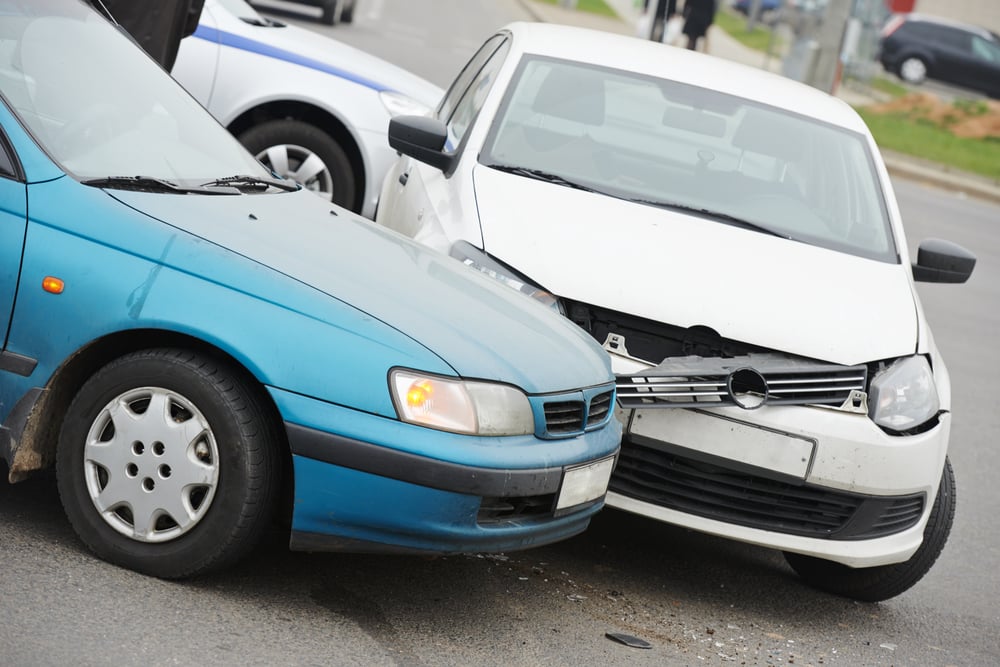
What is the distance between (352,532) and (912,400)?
2.07 meters

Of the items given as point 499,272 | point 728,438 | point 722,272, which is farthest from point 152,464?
point 722,272

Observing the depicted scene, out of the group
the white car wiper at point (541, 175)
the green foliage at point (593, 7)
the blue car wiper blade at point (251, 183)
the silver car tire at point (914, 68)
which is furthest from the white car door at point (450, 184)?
the silver car tire at point (914, 68)

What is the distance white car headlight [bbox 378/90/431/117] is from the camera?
862 centimetres

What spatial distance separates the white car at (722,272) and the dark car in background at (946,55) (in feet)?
115

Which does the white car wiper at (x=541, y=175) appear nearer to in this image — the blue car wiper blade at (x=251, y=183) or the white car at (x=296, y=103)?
the blue car wiper blade at (x=251, y=183)

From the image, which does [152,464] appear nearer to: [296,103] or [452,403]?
[452,403]

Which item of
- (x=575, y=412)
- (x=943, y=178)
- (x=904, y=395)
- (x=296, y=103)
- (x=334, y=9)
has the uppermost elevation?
(x=904, y=395)

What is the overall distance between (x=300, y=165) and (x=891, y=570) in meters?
4.50

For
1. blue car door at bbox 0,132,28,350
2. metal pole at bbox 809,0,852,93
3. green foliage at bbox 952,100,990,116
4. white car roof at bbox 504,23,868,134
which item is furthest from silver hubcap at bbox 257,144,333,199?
green foliage at bbox 952,100,990,116

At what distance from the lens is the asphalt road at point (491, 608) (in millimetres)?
3854

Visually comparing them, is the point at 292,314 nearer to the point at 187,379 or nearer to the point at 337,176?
the point at 187,379

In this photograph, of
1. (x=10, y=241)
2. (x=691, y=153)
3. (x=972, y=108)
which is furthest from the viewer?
(x=972, y=108)

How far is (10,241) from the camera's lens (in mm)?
4172

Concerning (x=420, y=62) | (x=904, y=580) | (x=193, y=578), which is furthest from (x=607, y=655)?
(x=420, y=62)
